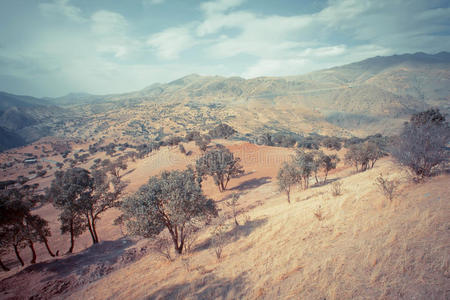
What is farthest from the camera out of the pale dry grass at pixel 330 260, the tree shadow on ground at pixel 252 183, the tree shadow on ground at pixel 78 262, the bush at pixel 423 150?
the tree shadow on ground at pixel 252 183

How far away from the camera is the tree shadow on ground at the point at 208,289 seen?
7133 millimetres

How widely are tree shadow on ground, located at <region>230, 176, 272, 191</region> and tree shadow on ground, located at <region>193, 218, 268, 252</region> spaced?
1809 cm

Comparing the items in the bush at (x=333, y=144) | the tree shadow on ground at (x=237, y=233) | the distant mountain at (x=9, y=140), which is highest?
the distant mountain at (x=9, y=140)

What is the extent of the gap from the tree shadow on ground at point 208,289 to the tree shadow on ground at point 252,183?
968 inches

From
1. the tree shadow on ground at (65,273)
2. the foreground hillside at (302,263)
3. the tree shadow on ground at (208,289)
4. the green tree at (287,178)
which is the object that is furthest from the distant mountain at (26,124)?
the tree shadow on ground at (208,289)

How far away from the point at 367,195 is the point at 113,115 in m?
171

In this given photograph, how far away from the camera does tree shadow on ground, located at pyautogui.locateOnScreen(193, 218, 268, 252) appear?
42.1 feet

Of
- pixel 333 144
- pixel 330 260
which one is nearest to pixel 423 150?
pixel 330 260

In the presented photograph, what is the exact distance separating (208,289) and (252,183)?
28.1 meters

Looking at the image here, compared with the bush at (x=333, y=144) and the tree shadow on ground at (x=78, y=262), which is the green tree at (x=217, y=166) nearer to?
the tree shadow on ground at (x=78, y=262)

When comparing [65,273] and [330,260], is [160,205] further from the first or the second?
[330,260]

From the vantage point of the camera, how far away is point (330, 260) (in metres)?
6.98

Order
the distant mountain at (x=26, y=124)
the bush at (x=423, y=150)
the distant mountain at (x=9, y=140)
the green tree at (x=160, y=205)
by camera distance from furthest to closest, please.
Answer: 1. the distant mountain at (x=26, y=124)
2. the distant mountain at (x=9, y=140)
3. the green tree at (x=160, y=205)
4. the bush at (x=423, y=150)

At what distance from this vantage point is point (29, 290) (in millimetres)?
11625
